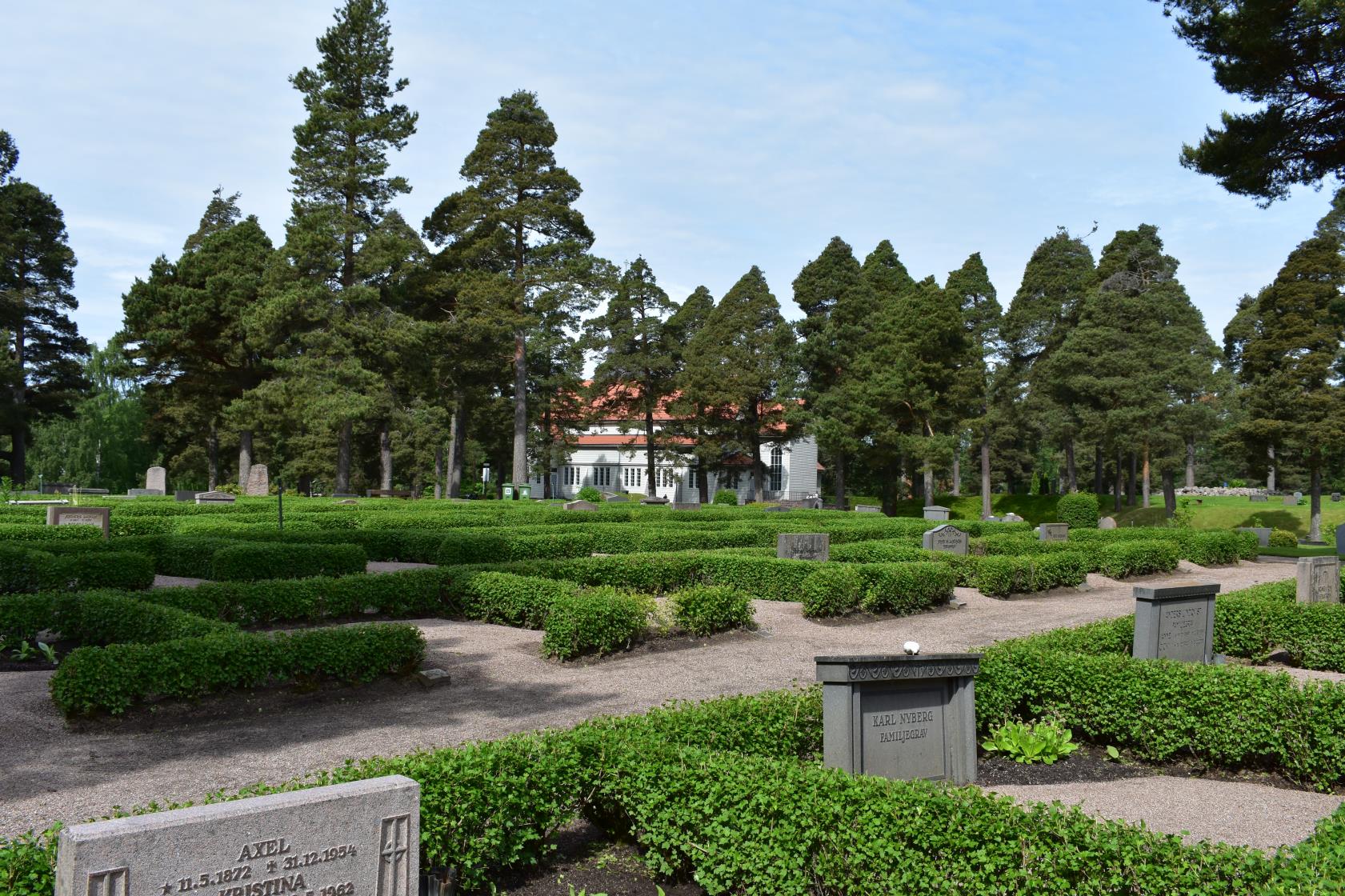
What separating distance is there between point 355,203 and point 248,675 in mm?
35739

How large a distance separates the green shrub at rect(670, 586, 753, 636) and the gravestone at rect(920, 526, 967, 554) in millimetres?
8075

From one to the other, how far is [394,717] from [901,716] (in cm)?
457

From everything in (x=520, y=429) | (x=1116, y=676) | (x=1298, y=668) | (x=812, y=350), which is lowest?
(x=1298, y=668)

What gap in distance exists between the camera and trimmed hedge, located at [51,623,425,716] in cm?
777

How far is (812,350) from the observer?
4900cm

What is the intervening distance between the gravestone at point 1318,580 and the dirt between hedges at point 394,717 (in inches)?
157

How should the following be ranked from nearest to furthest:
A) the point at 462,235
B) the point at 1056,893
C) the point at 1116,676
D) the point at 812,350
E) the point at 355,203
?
the point at 1056,893
the point at 1116,676
the point at 355,203
the point at 462,235
the point at 812,350

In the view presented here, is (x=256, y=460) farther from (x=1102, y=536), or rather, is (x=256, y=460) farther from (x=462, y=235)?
(x=1102, y=536)

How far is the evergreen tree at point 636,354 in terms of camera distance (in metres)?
54.9

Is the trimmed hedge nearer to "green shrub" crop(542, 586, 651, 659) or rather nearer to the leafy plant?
"green shrub" crop(542, 586, 651, 659)

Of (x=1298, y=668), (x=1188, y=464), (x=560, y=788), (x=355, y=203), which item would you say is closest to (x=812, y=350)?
(x=355, y=203)

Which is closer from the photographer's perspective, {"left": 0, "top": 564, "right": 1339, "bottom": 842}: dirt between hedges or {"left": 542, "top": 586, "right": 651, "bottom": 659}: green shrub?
{"left": 0, "top": 564, "right": 1339, "bottom": 842}: dirt between hedges

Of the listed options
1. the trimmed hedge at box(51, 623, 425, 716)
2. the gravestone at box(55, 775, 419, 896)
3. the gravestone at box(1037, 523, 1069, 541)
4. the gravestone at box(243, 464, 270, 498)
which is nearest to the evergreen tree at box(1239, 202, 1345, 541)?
the gravestone at box(1037, 523, 1069, 541)

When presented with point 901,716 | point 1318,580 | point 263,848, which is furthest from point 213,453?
point 263,848
